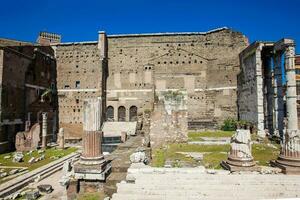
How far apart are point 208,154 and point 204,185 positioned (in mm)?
3204

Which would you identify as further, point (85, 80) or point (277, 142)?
point (85, 80)

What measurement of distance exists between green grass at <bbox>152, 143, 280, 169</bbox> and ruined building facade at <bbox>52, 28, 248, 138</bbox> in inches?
564

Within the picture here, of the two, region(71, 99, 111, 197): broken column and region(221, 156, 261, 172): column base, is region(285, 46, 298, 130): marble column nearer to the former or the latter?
region(221, 156, 261, 172): column base

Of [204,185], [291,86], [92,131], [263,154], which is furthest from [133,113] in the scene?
[204,185]

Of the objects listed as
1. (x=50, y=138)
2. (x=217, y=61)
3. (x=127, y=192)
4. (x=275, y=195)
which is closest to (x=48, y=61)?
(x=50, y=138)

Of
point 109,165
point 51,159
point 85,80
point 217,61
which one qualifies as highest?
point 217,61

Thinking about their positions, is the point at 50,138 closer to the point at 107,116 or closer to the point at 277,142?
the point at 107,116

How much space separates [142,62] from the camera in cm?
2811

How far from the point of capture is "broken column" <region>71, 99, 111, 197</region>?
7820 mm

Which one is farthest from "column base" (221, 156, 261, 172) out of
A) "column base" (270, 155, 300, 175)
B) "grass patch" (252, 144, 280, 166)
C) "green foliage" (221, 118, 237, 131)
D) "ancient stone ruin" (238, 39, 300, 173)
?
"green foliage" (221, 118, 237, 131)

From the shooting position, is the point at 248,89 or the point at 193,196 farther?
the point at 248,89

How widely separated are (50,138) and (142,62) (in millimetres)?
13675

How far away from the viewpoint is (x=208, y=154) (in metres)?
10.1

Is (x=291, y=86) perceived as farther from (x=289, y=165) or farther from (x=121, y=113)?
(x=121, y=113)
